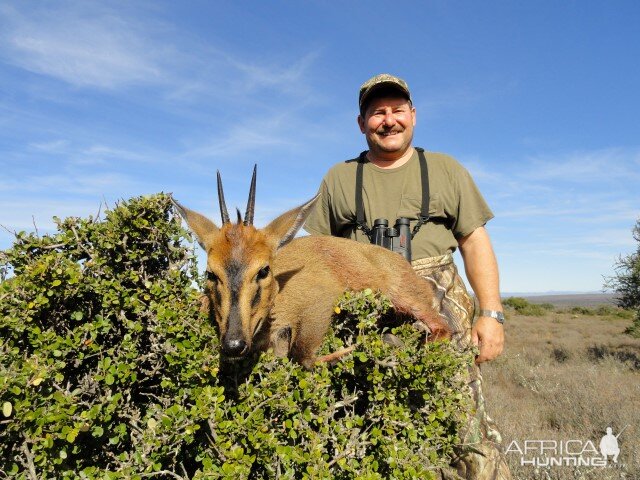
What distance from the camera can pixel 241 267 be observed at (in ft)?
12.5

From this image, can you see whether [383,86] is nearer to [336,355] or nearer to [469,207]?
[469,207]

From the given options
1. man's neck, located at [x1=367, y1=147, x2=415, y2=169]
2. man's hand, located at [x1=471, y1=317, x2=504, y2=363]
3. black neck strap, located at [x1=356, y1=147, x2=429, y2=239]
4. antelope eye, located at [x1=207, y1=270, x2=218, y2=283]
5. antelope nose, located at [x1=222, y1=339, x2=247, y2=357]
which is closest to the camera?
antelope nose, located at [x1=222, y1=339, x2=247, y2=357]

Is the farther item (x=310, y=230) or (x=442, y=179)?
(x=310, y=230)

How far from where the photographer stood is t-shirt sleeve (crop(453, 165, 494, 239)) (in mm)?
6238

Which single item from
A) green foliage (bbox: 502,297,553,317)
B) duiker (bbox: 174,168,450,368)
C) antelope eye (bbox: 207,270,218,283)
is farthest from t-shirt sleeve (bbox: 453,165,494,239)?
green foliage (bbox: 502,297,553,317)

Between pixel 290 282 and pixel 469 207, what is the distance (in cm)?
303

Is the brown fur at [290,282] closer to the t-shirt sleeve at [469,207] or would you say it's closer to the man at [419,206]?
the man at [419,206]

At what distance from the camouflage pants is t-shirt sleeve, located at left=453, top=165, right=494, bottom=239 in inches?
21.6

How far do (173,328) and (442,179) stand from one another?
447 cm

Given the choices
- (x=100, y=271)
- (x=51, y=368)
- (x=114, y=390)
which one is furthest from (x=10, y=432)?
(x=100, y=271)

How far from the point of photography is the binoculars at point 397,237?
580 cm

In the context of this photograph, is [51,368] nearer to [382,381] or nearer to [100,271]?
[100,271]

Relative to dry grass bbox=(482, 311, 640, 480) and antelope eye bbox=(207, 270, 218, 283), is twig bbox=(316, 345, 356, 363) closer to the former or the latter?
antelope eye bbox=(207, 270, 218, 283)

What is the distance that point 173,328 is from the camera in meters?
3.06
